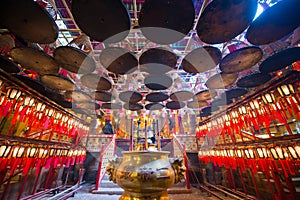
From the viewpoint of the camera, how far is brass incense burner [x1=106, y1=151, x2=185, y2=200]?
143 centimetres

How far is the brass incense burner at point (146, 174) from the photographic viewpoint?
1.43 m

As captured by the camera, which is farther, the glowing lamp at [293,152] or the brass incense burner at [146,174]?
the glowing lamp at [293,152]

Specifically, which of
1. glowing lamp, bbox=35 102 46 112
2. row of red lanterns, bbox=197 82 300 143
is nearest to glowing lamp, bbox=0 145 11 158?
glowing lamp, bbox=35 102 46 112

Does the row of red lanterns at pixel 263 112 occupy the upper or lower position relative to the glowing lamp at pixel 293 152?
upper

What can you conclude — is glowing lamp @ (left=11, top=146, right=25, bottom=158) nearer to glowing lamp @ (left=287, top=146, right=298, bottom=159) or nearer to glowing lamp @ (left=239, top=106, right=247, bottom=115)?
glowing lamp @ (left=287, top=146, right=298, bottom=159)

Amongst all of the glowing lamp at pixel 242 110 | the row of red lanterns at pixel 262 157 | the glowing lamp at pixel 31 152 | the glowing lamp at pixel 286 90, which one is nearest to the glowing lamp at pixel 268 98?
the glowing lamp at pixel 286 90

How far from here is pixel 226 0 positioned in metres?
1.46

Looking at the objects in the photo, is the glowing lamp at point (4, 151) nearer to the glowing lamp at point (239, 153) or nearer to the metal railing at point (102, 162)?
the metal railing at point (102, 162)

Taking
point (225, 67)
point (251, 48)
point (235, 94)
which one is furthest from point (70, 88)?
point (235, 94)

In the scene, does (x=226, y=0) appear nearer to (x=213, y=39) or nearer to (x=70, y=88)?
(x=213, y=39)

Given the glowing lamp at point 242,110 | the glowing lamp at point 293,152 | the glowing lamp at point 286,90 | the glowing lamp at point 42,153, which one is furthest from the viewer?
the glowing lamp at point 242,110

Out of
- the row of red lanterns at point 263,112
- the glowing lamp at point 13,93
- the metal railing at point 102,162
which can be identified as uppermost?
the glowing lamp at point 13,93

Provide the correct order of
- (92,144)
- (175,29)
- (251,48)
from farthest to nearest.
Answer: (92,144) → (251,48) → (175,29)

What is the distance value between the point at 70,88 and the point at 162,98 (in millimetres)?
2509
